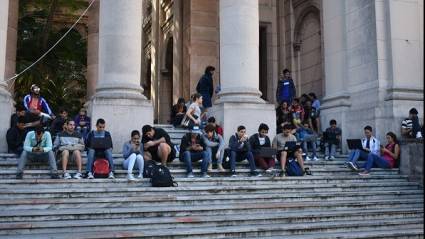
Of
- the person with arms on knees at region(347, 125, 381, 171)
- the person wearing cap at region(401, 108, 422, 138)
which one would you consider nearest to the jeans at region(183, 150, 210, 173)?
the person with arms on knees at region(347, 125, 381, 171)

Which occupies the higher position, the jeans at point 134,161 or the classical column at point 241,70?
the classical column at point 241,70

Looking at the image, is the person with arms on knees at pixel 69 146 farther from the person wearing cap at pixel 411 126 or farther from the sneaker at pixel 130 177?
the person wearing cap at pixel 411 126

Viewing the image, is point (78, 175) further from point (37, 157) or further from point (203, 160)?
point (203, 160)

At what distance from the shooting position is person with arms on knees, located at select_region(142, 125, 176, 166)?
43.4 ft

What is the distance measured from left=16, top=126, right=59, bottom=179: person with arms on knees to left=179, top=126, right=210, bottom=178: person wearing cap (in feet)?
10.2

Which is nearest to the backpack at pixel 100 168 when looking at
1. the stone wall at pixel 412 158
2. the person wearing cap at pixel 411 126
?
the stone wall at pixel 412 158

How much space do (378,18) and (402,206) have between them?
7.52 meters

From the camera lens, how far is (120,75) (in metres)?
15.5

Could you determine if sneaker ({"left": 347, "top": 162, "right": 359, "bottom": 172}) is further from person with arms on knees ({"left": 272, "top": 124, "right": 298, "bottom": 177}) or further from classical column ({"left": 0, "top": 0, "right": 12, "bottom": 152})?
classical column ({"left": 0, "top": 0, "right": 12, "bottom": 152})

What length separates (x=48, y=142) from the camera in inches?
485

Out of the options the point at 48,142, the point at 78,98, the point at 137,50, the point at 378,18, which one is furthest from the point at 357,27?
the point at 78,98

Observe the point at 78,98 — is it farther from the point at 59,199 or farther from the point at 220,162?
the point at 59,199

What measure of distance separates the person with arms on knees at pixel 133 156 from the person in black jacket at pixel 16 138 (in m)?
2.68

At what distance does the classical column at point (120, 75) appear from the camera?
49.3ft
